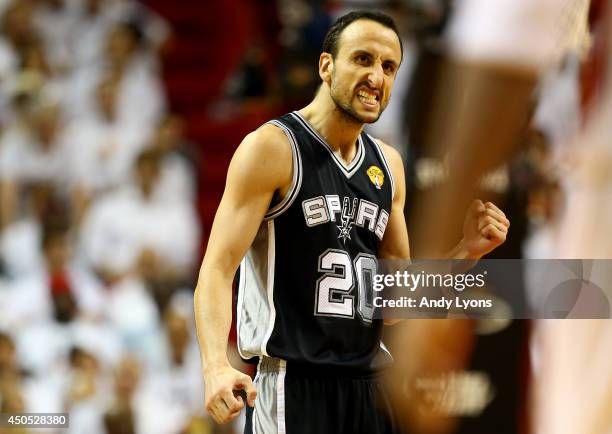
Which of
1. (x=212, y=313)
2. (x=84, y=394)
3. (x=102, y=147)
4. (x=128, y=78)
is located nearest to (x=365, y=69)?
(x=212, y=313)

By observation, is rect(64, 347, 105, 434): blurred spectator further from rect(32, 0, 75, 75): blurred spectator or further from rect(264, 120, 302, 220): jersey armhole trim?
rect(32, 0, 75, 75): blurred spectator

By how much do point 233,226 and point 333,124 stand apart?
54 cm

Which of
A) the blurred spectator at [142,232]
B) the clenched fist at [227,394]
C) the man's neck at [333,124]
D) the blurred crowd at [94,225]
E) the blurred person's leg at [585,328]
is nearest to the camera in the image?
the blurred person's leg at [585,328]

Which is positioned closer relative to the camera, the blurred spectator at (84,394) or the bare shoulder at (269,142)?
the bare shoulder at (269,142)

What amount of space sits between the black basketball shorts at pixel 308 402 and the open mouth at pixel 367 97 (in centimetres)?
88

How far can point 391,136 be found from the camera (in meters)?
5.91

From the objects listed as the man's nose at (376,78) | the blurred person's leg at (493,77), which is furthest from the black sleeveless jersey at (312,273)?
the blurred person's leg at (493,77)

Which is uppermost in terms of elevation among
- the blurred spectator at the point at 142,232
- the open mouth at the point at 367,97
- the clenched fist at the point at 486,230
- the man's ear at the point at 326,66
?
the blurred spectator at the point at 142,232

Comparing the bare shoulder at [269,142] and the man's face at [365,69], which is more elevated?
the man's face at [365,69]

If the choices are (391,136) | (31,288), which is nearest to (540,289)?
(391,136)

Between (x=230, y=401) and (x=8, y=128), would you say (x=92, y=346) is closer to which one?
(x=8, y=128)

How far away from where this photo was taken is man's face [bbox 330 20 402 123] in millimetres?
3516

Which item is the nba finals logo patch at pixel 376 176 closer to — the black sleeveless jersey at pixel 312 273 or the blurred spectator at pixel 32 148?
the black sleeveless jersey at pixel 312 273

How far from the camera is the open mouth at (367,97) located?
11.5 feet
